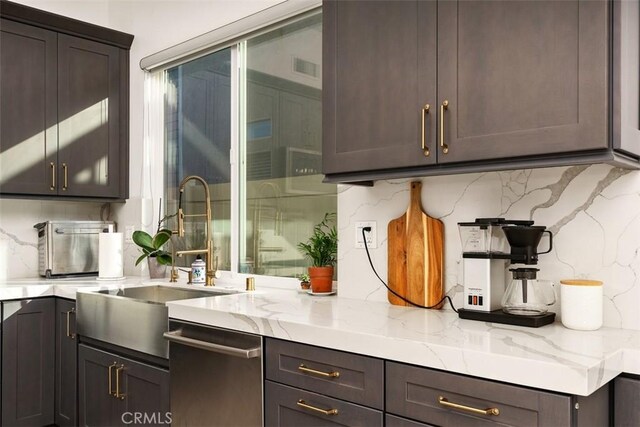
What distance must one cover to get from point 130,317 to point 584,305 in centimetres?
180

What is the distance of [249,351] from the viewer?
1790mm

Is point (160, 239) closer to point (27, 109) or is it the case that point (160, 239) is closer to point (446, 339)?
point (27, 109)

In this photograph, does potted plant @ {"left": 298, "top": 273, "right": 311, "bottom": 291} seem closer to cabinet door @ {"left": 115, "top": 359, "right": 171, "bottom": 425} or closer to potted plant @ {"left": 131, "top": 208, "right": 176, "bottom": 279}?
cabinet door @ {"left": 115, "top": 359, "right": 171, "bottom": 425}

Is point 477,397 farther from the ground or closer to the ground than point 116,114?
closer to the ground

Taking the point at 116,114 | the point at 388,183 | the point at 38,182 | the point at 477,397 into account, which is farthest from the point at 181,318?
the point at 116,114

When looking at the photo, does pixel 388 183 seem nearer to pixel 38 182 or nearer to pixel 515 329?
pixel 515 329

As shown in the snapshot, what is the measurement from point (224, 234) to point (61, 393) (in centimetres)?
122

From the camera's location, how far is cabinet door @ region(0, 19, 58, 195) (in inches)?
122

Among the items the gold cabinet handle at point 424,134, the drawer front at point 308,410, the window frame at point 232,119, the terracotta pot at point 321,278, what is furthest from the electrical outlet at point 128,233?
the gold cabinet handle at point 424,134

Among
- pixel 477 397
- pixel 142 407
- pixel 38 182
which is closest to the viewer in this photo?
pixel 477 397

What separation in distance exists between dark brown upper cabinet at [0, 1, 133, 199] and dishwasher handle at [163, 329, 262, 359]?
166 centimetres

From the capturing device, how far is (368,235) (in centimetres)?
228

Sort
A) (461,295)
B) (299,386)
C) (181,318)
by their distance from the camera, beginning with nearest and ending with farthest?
(299,386), (461,295), (181,318)

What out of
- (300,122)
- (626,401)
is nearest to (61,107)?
(300,122)
